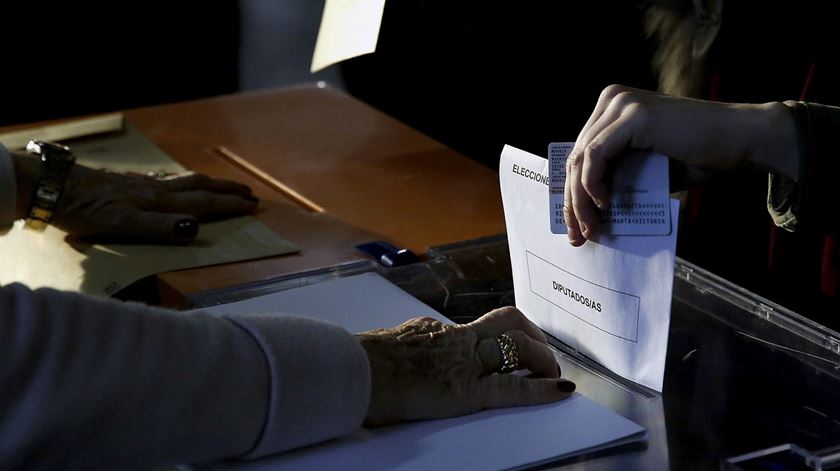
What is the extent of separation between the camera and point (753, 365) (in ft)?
3.69

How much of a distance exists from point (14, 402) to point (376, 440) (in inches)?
12.4

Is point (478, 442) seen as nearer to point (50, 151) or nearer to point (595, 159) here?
point (595, 159)

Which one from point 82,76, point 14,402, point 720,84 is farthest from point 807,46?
point 82,76

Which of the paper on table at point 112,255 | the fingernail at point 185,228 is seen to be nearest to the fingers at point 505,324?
the paper on table at point 112,255

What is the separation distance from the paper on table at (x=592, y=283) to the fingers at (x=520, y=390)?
0.26 ft

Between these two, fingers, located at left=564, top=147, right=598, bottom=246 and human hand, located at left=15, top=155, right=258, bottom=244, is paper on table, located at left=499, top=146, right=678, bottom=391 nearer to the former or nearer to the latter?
fingers, located at left=564, top=147, right=598, bottom=246

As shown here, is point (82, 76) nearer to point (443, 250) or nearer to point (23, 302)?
point (443, 250)

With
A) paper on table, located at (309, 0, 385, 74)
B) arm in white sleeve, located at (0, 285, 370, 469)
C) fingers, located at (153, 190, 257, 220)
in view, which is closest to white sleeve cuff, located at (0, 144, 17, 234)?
fingers, located at (153, 190, 257, 220)

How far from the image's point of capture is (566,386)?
3.47 feet

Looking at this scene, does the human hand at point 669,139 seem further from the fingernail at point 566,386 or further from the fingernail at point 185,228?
the fingernail at point 185,228

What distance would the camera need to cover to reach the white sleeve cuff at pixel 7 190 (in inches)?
61.1

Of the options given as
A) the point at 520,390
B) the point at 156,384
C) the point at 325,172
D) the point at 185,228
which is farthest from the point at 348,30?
the point at 156,384

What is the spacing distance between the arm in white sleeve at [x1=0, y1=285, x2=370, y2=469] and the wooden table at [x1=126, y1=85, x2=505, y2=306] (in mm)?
463

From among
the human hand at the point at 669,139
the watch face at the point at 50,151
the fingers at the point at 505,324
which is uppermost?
the human hand at the point at 669,139
